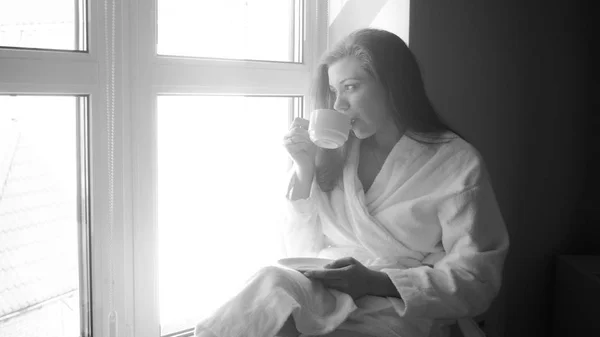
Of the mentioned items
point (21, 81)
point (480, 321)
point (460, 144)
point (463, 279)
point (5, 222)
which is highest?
point (21, 81)

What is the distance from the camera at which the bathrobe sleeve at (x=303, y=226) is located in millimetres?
1634

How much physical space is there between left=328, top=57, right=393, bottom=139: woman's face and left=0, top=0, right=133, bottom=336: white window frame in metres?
0.55

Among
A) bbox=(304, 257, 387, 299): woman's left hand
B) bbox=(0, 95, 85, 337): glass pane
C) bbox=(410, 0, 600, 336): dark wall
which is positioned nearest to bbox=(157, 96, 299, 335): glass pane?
bbox=(0, 95, 85, 337): glass pane

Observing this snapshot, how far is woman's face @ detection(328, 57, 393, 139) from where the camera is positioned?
1.50 m

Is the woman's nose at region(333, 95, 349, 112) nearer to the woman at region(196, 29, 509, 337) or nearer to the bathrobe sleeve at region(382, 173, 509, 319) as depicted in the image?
the woman at region(196, 29, 509, 337)

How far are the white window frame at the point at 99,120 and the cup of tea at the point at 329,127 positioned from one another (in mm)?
491

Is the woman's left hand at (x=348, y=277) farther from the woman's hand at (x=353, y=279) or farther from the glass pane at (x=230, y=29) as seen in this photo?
the glass pane at (x=230, y=29)

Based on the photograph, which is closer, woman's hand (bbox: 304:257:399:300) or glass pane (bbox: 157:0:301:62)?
woman's hand (bbox: 304:257:399:300)

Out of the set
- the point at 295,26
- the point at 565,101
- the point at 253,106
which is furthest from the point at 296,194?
the point at 565,101

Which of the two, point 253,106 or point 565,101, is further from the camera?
point 565,101

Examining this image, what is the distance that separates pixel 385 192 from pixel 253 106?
55 cm

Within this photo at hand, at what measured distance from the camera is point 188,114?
1660mm

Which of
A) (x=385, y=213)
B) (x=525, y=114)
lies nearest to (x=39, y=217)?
(x=385, y=213)

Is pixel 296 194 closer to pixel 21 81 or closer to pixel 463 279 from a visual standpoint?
pixel 463 279
